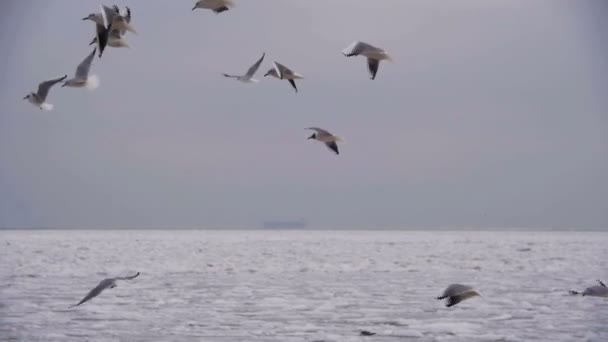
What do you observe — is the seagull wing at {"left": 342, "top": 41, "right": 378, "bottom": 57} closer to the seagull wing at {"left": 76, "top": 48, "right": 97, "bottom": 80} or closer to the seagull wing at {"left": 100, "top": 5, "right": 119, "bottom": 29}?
the seagull wing at {"left": 100, "top": 5, "right": 119, "bottom": 29}

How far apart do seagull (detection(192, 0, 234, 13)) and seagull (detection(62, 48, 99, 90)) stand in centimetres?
102

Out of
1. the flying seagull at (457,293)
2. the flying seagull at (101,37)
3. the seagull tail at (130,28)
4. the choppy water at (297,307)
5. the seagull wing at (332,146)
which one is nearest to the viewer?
the flying seagull at (101,37)

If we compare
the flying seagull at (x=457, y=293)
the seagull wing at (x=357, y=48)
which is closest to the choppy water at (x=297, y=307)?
the flying seagull at (x=457, y=293)

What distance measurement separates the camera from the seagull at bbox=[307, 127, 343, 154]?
726 cm

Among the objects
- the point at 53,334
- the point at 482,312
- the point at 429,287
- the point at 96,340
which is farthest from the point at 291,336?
the point at 429,287

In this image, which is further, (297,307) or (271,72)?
(297,307)

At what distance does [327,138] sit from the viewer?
7379 millimetres

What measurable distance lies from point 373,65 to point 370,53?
163 millimetres

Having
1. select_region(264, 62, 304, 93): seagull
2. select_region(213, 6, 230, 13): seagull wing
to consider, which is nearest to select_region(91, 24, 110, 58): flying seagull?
select_region(213, 6, 230, 13): seagull wing

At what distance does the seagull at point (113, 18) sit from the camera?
5919 millimetres

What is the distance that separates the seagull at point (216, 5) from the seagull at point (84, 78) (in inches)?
40.0

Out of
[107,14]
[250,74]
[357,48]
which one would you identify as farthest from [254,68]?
[107,14]

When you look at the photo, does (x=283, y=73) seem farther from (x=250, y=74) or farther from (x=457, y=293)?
(x=457, y=293)

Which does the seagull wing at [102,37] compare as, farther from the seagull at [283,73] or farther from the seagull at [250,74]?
the seagull at [283,73]
